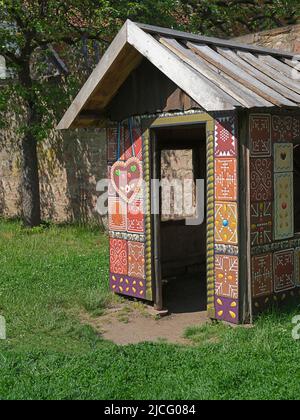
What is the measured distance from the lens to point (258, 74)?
6004 mm

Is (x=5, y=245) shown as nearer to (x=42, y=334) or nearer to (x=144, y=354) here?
(x=42, y=334)

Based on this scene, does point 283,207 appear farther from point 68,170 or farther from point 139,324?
point 68,170

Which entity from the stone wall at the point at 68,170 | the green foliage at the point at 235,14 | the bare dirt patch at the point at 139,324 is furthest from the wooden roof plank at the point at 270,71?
the green foliage at the point at 235,14

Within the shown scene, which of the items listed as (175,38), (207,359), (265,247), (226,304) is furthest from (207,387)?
(175,38)

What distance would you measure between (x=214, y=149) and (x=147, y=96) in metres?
1.22

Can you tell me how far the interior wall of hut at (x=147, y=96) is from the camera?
243 inches

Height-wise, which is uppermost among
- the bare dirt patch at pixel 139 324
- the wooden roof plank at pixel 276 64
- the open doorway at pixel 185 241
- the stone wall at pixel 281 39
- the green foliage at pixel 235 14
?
the green foliage at pixel 235 14

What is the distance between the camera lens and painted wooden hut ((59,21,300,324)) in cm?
562

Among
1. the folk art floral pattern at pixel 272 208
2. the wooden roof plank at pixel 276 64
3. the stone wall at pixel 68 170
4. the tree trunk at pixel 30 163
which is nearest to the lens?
the folk art floral pattern at pixel 272 208

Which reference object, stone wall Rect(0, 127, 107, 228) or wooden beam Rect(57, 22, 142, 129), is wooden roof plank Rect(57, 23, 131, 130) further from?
stone wall Rect(0, 127, 107, 228)

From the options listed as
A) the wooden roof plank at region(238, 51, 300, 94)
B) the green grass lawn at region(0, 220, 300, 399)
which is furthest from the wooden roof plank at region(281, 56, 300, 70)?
the green grass lawn at region(0, 220, 300, 399)

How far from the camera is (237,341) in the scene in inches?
205

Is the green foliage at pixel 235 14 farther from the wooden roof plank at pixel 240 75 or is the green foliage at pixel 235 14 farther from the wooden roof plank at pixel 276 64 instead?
the wooden roof plank at pixel 240 75
